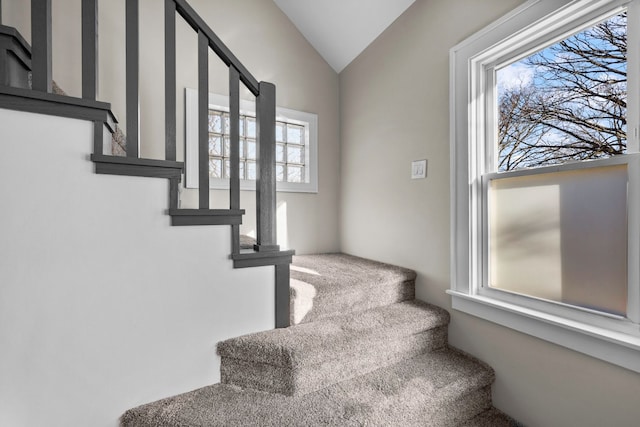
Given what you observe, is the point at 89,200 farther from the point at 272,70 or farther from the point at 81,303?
the point at 272,70

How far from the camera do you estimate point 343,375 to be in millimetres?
1361

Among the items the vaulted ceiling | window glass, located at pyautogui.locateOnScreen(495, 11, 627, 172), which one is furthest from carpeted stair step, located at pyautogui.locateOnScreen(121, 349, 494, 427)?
the vaulted ceiling

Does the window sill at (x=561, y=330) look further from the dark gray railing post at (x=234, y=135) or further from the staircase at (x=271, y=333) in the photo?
the dark gray railing post at (x=234, y=135)

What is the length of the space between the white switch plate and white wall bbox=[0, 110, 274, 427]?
1.32 m

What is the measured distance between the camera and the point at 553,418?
134cm

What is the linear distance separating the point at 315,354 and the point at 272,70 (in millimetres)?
2208

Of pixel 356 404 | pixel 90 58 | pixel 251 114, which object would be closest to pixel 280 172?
pixel 251 114

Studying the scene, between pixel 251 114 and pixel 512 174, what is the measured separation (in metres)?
1.88

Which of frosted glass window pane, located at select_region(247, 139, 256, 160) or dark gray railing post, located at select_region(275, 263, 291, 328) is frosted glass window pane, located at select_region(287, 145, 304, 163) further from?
dark gray railing post, located at select_region(275, 263, 291, 328)

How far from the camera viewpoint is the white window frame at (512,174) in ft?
3.74

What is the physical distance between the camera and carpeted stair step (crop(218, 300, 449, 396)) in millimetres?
1261

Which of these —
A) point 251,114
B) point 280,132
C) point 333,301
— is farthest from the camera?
point 280,132

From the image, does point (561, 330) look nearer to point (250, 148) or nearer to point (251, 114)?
point (250, 148)

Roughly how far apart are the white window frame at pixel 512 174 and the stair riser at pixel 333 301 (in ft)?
1.26
